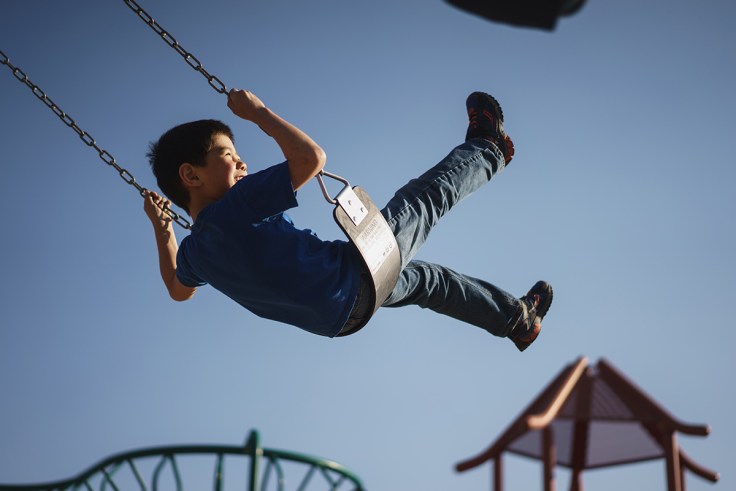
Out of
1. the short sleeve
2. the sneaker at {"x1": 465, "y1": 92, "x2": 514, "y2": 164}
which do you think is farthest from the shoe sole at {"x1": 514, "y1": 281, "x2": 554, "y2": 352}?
the short sleeve

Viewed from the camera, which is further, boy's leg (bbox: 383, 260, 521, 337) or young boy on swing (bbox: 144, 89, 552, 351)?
boy's leg (bbox: 383, 260, 521, 337)

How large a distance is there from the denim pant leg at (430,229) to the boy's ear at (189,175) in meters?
0.89

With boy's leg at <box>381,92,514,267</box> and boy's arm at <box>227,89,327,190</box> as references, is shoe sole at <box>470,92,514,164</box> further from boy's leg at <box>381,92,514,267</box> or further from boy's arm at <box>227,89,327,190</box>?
boy's arm at <box>227,89,327,190</box>

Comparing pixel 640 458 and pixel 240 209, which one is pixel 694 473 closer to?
pixel 640 458

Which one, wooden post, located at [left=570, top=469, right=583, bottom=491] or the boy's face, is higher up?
the boy's face

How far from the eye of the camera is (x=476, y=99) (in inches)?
214

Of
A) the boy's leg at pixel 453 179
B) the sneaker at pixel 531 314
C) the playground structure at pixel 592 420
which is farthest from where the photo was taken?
the sneaker at pixel 531 314

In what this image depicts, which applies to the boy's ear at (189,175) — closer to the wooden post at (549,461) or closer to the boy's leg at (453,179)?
the boy's leg at (453,179)

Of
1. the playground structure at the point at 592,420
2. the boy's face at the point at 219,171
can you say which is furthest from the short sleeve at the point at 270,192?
the playground structure at the point at 592,420

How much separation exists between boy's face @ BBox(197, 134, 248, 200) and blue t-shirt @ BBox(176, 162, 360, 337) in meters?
0.26

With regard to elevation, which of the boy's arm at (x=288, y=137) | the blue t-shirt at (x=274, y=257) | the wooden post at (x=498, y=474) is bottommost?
the wooden post at (x=498, y=474)

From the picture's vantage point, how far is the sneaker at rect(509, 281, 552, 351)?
18.1ft

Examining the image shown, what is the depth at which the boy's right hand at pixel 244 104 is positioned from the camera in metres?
4.45

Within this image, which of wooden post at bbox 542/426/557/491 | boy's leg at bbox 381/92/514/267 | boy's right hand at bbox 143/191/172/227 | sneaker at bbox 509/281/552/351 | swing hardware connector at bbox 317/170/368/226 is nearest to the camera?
swing hardware connector at bbox 317/170/368/226
